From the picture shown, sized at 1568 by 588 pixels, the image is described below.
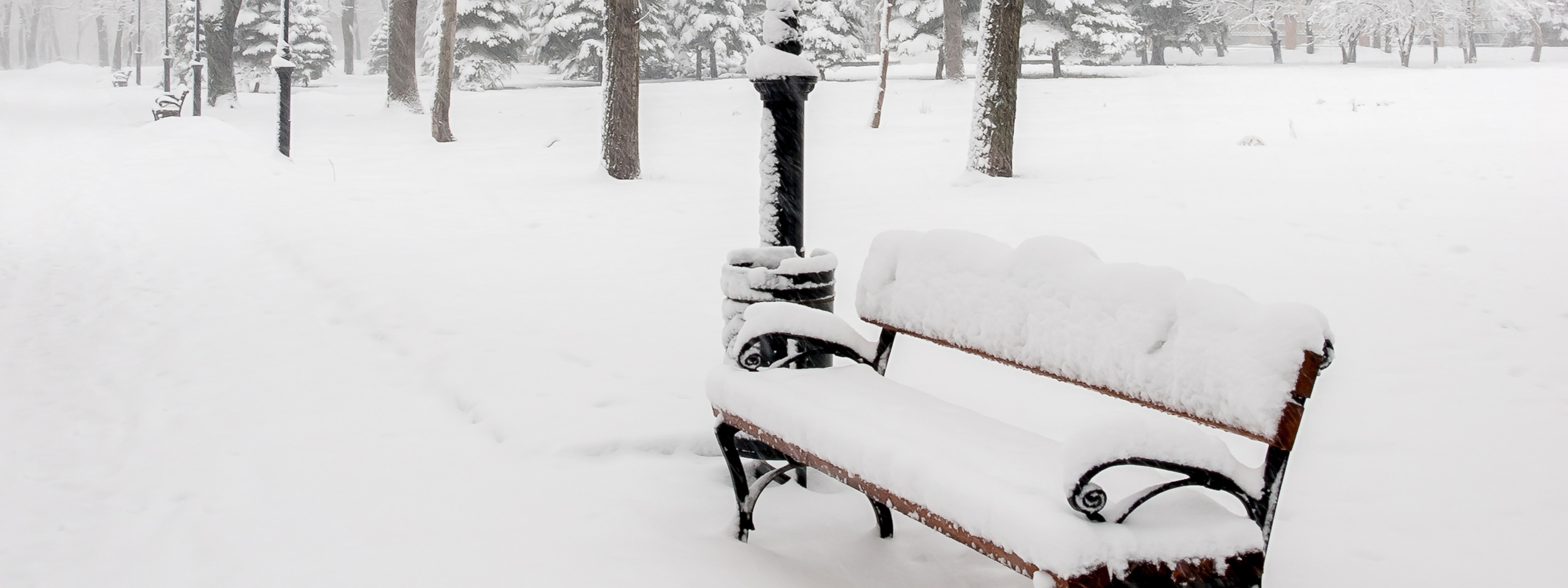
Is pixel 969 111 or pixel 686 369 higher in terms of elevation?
pixel 969 111

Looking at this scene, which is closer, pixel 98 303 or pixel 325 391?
pixel 325 391

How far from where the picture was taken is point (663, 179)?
46.7 ft

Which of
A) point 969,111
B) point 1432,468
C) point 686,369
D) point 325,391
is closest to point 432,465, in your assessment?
point 325,391

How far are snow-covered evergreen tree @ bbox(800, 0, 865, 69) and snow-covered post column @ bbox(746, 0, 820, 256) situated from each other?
32.9 m

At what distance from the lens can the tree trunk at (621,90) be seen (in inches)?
513

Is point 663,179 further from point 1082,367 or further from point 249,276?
point 1082,367

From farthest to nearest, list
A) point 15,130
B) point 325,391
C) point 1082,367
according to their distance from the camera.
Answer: point 15,130, point 325,391, point 1082,367

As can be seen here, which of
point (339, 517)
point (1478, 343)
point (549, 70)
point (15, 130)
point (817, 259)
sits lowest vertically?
point (339, 517)

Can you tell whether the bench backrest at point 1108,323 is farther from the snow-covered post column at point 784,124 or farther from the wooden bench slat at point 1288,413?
the snow-covered post column at point 784,124

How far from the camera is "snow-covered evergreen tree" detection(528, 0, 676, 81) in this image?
36.4m

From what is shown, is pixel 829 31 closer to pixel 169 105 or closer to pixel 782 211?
pixel 169 105

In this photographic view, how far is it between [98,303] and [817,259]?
5.31m

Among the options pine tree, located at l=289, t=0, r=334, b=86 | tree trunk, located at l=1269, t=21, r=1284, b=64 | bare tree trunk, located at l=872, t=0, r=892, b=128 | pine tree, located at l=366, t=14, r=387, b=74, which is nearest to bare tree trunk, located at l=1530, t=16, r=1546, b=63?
tree trunk, located at l=1269, t=21, r=1284, b=64

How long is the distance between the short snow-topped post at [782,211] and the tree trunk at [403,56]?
77.5 ft
